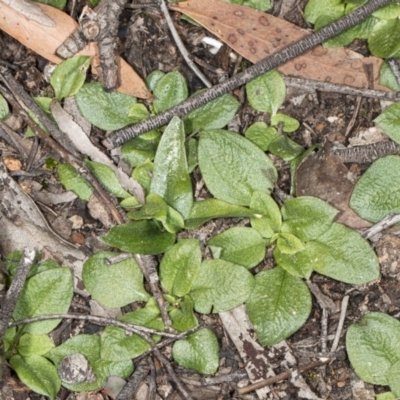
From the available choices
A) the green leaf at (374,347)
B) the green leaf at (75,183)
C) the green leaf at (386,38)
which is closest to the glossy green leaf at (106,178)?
the green leaf at (75,183)

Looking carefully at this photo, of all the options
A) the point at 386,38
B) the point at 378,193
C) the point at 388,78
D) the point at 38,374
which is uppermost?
the point at 386,38

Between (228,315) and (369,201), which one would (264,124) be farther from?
(228,315)

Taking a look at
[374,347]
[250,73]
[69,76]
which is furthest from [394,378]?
[69,76]

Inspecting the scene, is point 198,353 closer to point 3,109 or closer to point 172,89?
point 172,89

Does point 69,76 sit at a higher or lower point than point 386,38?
lower

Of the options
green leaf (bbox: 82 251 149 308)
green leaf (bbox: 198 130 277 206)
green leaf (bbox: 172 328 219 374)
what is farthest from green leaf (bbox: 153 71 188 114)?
green leaf (bbox: 172 328 219 374)

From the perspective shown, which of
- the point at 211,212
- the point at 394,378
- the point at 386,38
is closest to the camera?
the point at 394,378

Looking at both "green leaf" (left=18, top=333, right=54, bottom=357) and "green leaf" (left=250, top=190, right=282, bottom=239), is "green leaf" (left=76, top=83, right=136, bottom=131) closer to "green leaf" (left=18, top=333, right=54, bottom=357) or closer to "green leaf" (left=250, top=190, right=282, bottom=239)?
"green leaf" (left=250, top=190, right=282, bottom=239)
